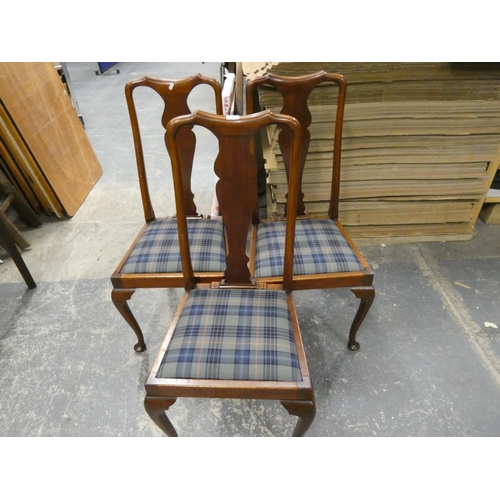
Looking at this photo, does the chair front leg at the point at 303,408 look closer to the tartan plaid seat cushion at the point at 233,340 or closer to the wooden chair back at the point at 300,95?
the tartan plaid seat cushion at the point at 233,340

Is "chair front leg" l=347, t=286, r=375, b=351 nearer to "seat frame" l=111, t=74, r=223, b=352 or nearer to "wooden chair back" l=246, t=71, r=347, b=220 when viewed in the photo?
"wooden chair back" l=246, t=71, r=347, b=220

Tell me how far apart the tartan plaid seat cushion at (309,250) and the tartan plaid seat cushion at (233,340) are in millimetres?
171

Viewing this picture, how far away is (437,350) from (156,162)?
2.70 meters

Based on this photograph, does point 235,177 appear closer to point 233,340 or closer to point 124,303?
point 233,340

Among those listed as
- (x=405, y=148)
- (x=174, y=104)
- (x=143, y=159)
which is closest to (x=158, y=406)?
(x=143, y=159)

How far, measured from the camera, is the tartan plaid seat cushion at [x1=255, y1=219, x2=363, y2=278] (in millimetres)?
1330

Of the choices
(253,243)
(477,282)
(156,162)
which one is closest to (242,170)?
(253,243)

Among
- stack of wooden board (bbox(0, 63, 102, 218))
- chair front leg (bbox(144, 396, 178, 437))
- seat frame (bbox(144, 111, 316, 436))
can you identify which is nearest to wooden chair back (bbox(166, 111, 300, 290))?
seat frame (bbox(144, 111, 316, 436))

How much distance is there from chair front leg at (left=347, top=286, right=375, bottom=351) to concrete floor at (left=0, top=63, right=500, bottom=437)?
54mm

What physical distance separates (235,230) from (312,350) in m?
0.78

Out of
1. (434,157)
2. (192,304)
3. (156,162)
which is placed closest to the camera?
(192,304)

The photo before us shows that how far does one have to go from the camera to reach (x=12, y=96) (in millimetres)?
2148

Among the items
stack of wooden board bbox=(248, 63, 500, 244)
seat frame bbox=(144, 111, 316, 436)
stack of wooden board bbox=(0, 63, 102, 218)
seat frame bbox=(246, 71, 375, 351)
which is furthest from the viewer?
stack of wooden board bbox=(0, 63, 102, 218)

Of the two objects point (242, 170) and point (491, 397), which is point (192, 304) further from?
point (491, 397)
